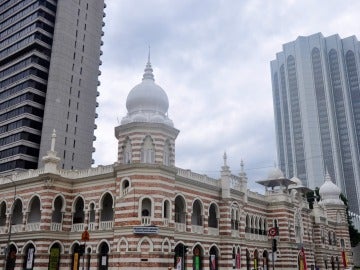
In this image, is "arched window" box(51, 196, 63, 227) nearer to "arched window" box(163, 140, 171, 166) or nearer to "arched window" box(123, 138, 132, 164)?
"arched window" box(123, 138, 132, 164)

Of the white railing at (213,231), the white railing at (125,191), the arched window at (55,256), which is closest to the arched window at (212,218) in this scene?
the white railing at (213,231)

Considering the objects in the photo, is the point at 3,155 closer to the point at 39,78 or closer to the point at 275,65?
the point at 39,78

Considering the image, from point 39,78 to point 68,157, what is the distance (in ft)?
47.6

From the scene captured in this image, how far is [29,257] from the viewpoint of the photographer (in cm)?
3741

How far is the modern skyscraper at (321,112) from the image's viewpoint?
121188 millimetres

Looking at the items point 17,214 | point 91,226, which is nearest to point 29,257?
point 17,214

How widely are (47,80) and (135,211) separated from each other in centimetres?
4664

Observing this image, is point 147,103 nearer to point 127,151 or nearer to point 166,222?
point 127,151

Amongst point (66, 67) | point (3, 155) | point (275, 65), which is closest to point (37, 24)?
point (66, 67)

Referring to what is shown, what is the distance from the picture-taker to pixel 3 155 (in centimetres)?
7062

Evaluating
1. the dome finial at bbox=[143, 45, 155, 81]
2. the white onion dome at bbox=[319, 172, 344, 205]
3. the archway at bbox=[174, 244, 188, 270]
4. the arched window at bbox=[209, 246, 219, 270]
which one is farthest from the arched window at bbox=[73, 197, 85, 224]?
the white onion dome at bbox=[319, 172, 344, 205]

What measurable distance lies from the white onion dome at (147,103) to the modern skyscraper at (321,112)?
307 feet

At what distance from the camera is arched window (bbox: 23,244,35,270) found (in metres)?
37.0

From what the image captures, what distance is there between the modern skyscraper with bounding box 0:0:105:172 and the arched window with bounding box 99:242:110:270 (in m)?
36.4
